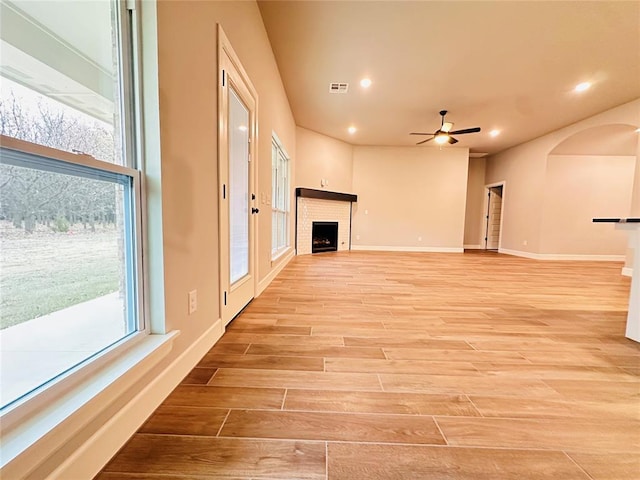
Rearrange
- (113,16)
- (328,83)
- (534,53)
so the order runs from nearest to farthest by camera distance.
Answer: (113,16)
(534,53)
(328,83)

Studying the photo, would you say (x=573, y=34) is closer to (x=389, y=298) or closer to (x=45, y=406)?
(x=389, y=298)

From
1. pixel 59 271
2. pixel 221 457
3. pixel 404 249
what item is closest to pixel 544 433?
pixel 221 457

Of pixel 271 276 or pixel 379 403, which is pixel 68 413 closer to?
pixel 379 403

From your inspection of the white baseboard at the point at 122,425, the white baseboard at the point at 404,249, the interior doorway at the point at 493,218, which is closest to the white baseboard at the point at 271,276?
the white baseboard at the point at 122,425

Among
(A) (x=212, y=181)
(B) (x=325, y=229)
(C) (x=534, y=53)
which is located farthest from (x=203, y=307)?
(B) (x=325, y=229)

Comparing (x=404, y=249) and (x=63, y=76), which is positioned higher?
(x=63, y=76)

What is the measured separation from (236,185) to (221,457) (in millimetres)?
1830

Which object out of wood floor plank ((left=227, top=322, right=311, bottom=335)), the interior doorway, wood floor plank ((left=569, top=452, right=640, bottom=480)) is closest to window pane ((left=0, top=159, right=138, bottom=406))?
wood floor plank ((left=227, top=322, right=311, bottom=335))

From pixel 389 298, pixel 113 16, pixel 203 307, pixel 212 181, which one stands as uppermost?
pixel 113 16

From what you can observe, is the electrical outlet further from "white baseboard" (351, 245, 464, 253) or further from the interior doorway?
the interior doorway

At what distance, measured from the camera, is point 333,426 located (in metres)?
1.05

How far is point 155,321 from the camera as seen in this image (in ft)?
3.89

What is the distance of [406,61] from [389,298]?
3.06 meters

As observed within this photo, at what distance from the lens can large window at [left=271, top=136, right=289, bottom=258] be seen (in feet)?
14.1
